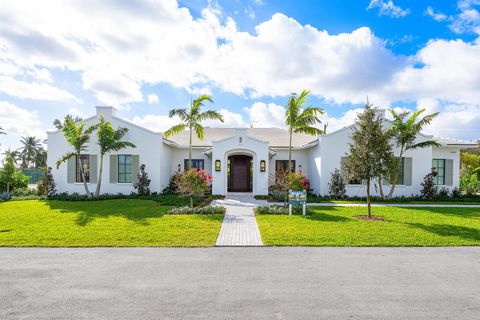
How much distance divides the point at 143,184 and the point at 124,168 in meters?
1.85

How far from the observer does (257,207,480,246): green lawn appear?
7.30m

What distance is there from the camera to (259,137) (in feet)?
73.7

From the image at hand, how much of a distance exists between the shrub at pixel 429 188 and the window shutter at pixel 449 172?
75.7 inches

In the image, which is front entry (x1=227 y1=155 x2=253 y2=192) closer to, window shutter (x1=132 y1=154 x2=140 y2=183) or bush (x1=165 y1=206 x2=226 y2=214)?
window shutter (x1=132 y1=154 x2=140 y2=183)

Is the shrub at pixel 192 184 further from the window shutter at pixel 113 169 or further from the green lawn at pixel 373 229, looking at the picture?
the window shutter at pixel 113 169

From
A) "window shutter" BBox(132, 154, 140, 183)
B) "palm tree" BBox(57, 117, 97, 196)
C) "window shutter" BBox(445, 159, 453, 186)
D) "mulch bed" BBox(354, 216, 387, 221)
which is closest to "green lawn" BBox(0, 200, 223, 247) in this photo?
"palm tree" BBox(57, 117, 97, 196)

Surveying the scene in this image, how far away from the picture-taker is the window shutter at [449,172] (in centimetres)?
1825

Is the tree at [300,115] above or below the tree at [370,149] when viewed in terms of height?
above

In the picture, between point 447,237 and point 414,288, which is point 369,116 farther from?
point 414,288

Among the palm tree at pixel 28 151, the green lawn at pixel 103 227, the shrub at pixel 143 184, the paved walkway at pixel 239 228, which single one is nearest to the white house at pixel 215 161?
the shrub at pixel 143 184

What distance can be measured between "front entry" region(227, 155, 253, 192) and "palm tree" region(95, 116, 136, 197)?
6.69 meters

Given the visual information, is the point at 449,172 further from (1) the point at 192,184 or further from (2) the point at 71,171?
(2) the point at 71,171

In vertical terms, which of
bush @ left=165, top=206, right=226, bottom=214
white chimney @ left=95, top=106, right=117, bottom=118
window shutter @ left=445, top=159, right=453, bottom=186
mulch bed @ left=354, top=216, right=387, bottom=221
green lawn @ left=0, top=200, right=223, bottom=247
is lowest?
green lawn @ left=0, top=200, right=223, bottom=247

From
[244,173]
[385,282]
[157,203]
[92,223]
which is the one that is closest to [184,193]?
[157,203]
